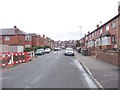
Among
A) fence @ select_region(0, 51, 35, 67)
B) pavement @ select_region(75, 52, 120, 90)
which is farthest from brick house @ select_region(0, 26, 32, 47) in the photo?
pavement @ select_region(75, 52, 120, 90)

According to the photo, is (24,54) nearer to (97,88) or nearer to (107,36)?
(97,88)

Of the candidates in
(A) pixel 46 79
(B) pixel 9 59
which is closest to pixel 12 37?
(B) pixel 9 59

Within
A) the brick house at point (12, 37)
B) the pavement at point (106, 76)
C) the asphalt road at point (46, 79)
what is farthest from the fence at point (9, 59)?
the brick house at point (12, 37)

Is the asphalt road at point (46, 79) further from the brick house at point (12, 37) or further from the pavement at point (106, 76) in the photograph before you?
the brick house at point (12, 37)

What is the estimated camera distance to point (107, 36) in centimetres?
5075

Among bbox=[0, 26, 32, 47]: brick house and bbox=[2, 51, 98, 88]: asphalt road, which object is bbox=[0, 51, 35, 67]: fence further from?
bbox=[0, 26, 32, 47]: brick house

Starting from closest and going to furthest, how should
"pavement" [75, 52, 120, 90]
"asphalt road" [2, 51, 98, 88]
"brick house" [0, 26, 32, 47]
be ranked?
1. "pavement" [75, 52, 120, 90]
2. "asphalt road" [2, 51, 98, 88]
3. "brick house" [0, 26, 32, 47]

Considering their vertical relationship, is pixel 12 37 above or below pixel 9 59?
above

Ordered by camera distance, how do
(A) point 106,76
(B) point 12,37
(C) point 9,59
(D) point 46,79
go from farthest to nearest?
(B) point 12,37 < (C) point 9,59 < (A) point 106,76 < (D) point 46,79

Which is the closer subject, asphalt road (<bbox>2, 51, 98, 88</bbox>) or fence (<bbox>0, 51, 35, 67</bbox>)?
asphalt road (<bbox>2, 51, 98, 88</bbox>)

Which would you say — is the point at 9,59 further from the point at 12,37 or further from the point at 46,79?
the point at 12,37

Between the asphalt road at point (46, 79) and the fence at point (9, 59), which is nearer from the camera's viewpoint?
the asphalt road at point (46, 79)

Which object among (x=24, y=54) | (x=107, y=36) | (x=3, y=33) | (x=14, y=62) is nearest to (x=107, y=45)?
(x=107, y=36)

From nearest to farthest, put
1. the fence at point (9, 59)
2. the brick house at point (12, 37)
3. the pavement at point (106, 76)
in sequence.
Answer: the pavement at point (106, 76)
the fence at point (9, 59)
the brick house at point (12, 37)
